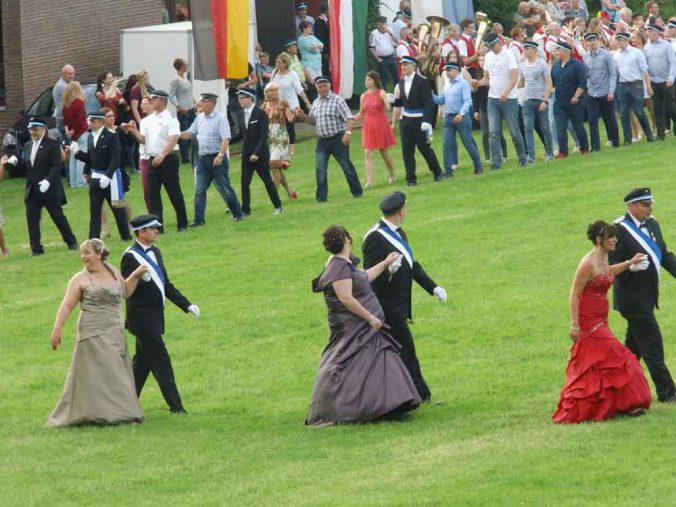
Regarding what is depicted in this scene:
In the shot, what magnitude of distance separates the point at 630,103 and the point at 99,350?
15.2 m

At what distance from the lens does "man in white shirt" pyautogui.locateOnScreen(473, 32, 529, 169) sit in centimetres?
2608

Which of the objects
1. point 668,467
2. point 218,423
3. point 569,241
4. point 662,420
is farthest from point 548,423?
point 569,241

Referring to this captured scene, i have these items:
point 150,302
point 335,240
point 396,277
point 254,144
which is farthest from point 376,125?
point 335,240

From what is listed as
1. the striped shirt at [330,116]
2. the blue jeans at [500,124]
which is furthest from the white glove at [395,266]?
the blue jeans at [500,124]

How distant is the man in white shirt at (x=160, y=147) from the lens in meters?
23.5

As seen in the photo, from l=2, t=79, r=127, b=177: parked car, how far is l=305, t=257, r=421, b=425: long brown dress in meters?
18.4

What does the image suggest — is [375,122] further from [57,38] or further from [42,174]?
[57,38]

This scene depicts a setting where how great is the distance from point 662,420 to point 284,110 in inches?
528

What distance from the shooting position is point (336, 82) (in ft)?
94.3

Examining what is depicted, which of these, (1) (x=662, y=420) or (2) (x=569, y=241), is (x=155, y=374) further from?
(2) (x=569, y=241)

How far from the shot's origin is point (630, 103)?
27859mm

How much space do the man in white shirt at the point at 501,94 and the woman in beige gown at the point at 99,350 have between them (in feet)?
40.8

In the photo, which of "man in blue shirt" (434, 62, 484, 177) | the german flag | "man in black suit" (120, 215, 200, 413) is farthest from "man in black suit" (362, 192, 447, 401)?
the german flag

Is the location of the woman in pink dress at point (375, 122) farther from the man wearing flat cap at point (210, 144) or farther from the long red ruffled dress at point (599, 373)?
the long red ruffled dress at point (599, 373)
